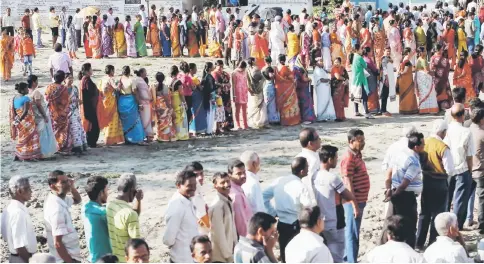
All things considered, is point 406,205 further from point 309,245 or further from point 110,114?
point 110,114

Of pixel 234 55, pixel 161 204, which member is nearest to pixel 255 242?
pixel 161 204

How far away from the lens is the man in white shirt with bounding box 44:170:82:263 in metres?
6.55

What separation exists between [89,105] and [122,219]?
6.58 meters

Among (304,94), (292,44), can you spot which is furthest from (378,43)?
(304,94)

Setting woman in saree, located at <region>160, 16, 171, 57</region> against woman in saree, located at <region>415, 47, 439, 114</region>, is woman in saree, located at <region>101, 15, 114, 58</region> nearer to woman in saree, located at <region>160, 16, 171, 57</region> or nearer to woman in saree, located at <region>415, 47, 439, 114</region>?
woman in saree, located at <region>160, 16, 171, 57</region>

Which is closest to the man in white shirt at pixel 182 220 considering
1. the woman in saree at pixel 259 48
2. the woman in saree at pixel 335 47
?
the woman in saree at pixel 259 48

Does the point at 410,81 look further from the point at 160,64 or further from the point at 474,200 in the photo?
the point at 160,64

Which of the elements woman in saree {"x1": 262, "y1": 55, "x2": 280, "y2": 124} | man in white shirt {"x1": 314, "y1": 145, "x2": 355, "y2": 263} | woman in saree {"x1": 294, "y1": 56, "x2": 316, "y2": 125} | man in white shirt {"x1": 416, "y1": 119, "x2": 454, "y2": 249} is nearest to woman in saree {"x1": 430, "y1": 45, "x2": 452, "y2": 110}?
woman in saree {"x1": 294, "y1": 56, "x2": 316, "y2": 125}

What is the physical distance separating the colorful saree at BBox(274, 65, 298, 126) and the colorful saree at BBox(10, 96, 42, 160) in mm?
4167

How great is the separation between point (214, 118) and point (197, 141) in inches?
21.1

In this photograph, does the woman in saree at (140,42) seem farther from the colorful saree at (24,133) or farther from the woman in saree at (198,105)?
the colorful saree at (24,133)

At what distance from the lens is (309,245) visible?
5773mm

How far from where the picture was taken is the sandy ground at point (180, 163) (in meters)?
9.52

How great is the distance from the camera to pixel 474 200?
9.64 metres
